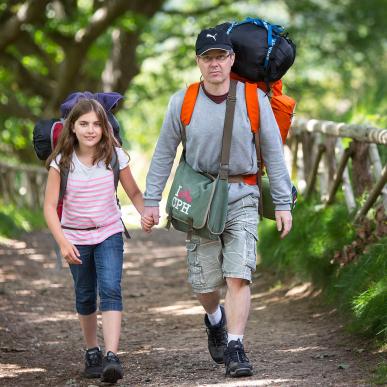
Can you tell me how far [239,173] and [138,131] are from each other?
33.8 meters

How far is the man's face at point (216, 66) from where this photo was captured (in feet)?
17.5

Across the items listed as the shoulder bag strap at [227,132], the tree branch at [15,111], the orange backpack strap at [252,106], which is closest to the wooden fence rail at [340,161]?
the orange backpack strap at [252,106]

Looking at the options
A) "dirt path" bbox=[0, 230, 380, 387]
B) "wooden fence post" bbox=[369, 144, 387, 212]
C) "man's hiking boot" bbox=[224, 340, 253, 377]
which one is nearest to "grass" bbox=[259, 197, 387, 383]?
"dirt path" bbox=[0, 230, 380, 387]

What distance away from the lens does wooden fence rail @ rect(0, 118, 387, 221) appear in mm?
7617

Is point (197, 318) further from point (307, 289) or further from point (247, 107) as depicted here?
point (247, 107)

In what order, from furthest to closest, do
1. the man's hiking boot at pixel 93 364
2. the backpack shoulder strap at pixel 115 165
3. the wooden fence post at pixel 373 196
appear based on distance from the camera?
the wooden fence post at pixel 373 196 < the man's hiking boot at pixel 93 364 < the backpack shoulder strap at pixel 115 165

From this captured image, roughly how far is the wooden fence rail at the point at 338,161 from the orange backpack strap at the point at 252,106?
6.07ft

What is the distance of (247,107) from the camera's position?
5.37 metres

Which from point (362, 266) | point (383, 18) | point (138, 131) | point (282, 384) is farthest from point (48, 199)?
point (138, 131)

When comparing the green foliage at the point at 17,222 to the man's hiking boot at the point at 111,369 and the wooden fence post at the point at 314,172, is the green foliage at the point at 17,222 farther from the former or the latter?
the man's hiking boot at the point at 111,369

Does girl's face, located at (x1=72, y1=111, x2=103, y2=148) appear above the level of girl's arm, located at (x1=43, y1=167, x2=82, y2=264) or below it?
above

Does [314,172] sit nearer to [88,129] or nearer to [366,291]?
[366,291]

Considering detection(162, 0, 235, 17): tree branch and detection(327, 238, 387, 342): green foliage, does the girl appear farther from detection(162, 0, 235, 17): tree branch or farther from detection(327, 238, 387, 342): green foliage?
detection(162, 0, 235, 17): tree branch

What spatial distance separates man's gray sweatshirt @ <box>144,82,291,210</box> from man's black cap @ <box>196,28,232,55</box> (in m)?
0.24
